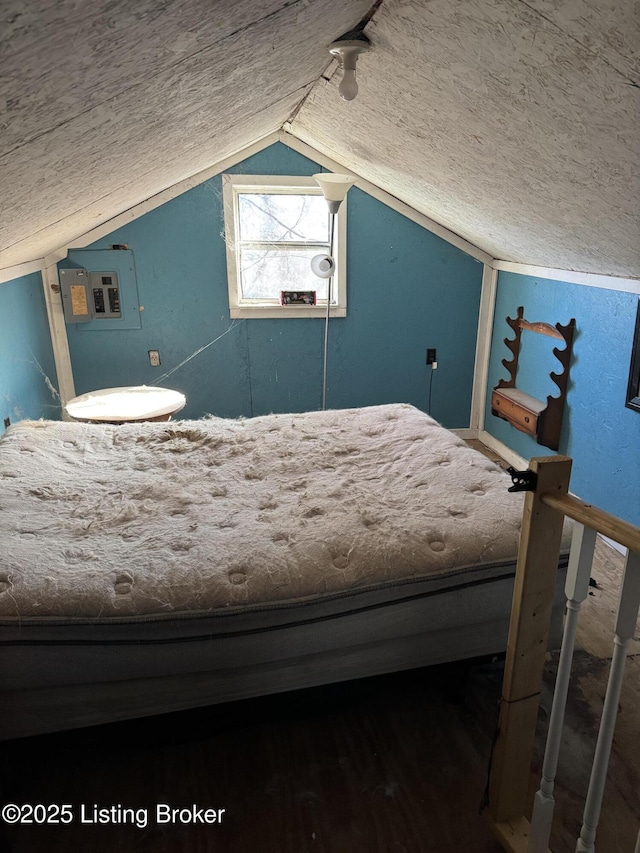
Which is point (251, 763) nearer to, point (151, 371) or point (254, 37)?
point (254, 37)

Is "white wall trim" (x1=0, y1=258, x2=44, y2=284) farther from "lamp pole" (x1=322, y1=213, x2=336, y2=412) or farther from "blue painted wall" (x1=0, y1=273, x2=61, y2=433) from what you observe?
"lamp pole" (x1=322, y1=213, x2=336, y2=412)

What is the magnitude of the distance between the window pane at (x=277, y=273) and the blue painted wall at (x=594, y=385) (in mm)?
1383

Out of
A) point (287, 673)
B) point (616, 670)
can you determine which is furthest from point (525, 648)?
point (287, 673)

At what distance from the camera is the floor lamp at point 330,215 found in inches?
119

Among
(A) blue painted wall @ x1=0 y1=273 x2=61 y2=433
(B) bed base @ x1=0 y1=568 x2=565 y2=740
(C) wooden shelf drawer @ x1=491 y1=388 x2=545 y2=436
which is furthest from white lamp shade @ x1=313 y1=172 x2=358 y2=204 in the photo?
(B) bed base @ x1=0 y1=568 x2=565 y2=740

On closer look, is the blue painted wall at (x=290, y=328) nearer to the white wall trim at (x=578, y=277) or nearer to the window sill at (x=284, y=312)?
the window sill at (x=284, y=312)

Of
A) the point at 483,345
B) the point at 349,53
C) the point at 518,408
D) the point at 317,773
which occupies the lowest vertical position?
the point at 317,773

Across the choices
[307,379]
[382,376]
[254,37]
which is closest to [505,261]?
[382,376]

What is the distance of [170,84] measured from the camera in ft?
4.50

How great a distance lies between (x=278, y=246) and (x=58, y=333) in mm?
1497

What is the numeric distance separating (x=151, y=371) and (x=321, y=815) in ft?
9.54

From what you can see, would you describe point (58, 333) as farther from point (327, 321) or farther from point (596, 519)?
point (596, 519)

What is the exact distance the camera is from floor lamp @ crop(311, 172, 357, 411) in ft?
9.92

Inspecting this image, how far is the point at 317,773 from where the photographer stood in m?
1.48
